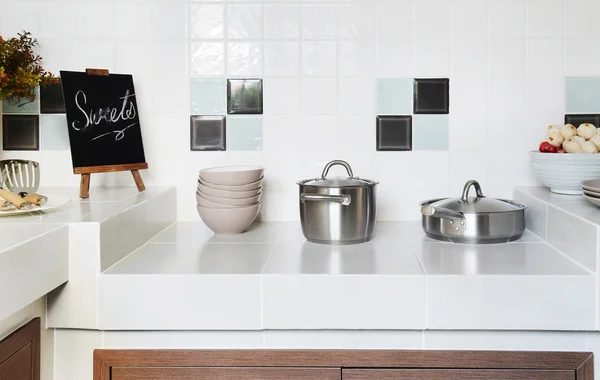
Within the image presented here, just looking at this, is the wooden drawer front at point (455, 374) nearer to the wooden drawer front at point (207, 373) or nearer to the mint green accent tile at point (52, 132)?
the wooden drawer front at point (207, 373)

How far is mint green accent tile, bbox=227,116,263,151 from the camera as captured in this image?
204 centimetres

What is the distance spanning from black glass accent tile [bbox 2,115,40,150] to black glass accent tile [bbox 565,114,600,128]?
6.19 ft

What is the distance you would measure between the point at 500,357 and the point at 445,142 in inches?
35.2

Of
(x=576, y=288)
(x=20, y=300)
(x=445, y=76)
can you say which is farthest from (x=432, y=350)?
(x=445, y=76)

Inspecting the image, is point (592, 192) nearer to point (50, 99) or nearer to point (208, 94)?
point (208, 94)

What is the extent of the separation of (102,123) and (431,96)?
1.12m

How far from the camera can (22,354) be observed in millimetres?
1237

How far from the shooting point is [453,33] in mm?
1996

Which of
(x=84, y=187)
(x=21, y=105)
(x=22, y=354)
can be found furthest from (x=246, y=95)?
(x=22, y=354)

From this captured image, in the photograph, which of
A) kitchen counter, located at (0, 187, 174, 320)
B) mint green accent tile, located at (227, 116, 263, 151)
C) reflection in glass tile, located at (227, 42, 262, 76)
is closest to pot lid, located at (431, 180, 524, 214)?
mint green accent tile, located at (227, 116, 263, 151)

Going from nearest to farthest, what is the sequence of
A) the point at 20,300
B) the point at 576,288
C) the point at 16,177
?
the point at 20,300 < the point at 576,288 < the point at 16,177

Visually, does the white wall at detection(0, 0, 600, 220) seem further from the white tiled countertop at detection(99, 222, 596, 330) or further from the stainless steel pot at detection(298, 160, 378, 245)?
the white tiled countertop at detection(99, 222, 596, 330)

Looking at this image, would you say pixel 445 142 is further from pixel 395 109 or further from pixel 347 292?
pixel 347 292

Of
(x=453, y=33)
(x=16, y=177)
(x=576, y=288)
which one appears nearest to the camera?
(x=576, y=288)
